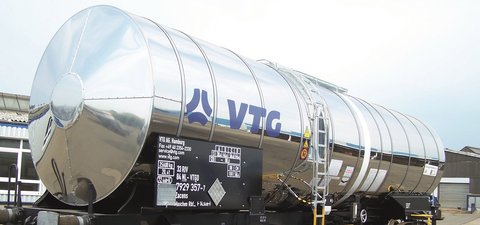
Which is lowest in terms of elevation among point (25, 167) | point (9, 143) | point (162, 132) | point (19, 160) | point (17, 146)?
point (25, 167)

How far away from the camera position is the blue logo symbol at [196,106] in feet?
17.9

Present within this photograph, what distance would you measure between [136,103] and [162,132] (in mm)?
404

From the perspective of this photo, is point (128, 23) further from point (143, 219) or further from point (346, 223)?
point (346, 223)

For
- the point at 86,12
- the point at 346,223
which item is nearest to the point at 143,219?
the point at 86,12

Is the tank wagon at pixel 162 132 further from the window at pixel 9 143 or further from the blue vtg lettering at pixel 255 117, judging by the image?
A: the window at pixel 9 143

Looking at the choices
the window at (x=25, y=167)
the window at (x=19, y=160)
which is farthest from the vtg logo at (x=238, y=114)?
the window at (x=25, y=167)

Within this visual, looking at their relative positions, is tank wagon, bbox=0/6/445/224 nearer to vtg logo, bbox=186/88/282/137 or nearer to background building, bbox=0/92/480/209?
vtg logo, bbox=186/88/282/137

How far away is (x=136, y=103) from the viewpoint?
16.7 ft

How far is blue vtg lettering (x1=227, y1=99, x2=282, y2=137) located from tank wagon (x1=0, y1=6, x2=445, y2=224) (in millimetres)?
17

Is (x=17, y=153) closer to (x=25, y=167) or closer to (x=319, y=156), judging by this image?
(x=25, y=167)

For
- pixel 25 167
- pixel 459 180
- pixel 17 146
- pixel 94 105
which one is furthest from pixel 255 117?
pixel 459 180

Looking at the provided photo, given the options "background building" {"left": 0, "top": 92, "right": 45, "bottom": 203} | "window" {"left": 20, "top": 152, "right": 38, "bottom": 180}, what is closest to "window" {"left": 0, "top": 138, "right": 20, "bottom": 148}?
"background building" {"left": 0, "top": 92, "right": 45, "bottom": 203}

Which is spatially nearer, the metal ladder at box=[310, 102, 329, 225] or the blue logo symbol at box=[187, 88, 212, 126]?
the blue logo symbol at box=[187, 88, 212, 126]

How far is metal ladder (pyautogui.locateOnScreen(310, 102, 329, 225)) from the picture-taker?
745 centimetres
